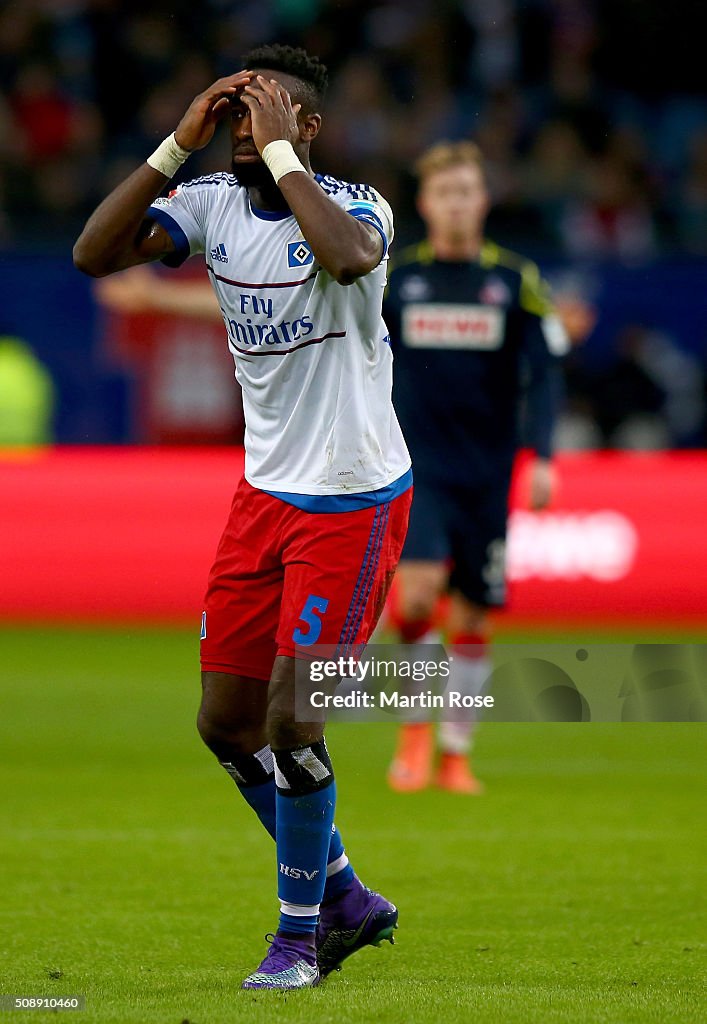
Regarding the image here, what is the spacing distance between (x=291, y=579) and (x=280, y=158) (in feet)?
3.60

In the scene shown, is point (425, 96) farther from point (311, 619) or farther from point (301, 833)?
point (301, 833)

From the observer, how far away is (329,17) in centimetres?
1803

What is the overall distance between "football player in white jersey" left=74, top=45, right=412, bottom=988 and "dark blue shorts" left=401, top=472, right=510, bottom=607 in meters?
3.00

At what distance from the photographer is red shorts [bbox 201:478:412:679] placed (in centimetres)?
454

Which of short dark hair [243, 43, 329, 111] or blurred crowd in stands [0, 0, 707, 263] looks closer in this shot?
short dark hair [243, 43, 329, 111]

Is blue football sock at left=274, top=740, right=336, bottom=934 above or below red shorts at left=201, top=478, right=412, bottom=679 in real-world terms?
below

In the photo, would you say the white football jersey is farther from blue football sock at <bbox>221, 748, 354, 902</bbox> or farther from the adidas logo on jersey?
blue football sock at <bbox>221, 748, 354, 902</bbox>

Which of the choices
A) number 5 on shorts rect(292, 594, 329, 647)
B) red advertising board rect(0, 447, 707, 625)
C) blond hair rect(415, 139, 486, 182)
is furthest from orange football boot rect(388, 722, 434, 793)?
red advertising board rect(0, 447, 707, 625)

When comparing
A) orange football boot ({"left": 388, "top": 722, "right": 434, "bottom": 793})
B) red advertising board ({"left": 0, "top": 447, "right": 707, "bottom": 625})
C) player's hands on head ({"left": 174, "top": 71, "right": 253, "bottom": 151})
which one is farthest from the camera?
red advertising board ({"left": 0, "top": 447, "right": 707, "bottom": 625})

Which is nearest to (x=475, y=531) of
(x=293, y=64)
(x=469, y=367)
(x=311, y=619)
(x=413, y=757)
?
(x=469, y=367)

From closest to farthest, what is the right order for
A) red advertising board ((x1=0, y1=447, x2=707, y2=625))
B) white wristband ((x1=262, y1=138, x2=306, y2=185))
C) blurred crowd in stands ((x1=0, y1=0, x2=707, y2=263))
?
1. white wristband ((x1=262, y1=138, x2=306, y2=185))
2. red advertising board ((x1=0, y1=447, x2=707, y2=625))
3. blurred crowd in stands ((x1=0, y1=0, x2=707, y2=263))

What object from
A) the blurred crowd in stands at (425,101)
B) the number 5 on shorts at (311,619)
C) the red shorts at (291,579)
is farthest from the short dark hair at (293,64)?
the blurred crowd in stands at (425,101)

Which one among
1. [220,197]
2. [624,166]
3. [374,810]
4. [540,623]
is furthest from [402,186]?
[220,197]

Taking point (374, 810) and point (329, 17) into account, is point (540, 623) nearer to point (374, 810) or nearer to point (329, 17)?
point (374, 810)
